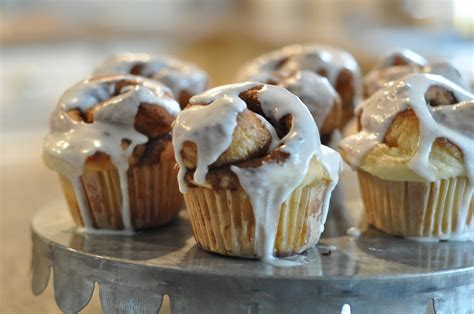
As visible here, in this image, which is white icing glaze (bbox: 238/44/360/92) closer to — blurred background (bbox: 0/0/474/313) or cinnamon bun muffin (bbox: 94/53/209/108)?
cinnamon bun muffin (bbox: 94/53/209/108)

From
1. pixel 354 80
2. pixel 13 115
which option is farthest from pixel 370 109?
pixel 13 115

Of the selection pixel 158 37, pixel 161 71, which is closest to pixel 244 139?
pixel 161 71

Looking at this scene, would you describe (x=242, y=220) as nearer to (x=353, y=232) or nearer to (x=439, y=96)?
(x=353, y=232)

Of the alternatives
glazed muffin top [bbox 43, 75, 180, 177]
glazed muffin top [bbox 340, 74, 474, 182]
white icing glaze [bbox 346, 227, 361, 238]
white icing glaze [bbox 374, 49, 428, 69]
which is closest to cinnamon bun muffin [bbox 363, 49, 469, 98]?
white icing glaze [bbox 374, 49, 428, 69]

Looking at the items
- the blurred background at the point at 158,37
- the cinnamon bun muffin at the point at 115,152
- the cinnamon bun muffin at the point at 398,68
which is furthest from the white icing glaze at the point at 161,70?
the blurred background at the point at 158,37

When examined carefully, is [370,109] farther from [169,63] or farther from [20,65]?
[20,65]

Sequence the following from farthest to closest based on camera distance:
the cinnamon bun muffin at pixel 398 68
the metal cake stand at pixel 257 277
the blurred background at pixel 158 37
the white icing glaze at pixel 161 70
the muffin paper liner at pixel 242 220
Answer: the blurred background at pixel 158 37, the white icing glaze at pixel 161 70, the cinnamon bun muffin at pixel 398 68, the muffin paper liner at pixel 242 220, the metal cake stand at pixel 257 277

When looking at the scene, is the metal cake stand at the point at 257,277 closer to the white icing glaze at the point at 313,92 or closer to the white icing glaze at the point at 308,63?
the white icing glaze at the point at 313,92
